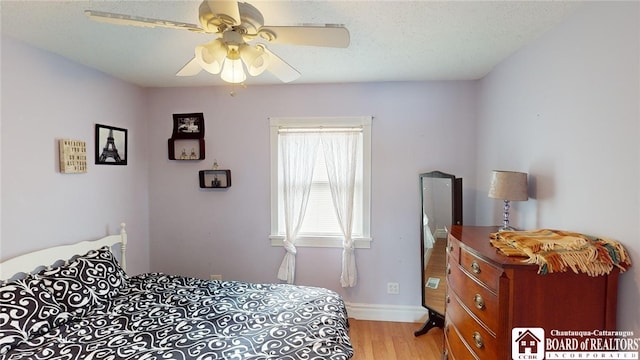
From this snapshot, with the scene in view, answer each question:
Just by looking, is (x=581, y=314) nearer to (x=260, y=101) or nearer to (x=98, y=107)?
(x=260, y=101)

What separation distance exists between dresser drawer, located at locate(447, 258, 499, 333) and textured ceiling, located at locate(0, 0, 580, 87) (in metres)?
1.48

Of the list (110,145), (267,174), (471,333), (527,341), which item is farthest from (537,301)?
(110,145)

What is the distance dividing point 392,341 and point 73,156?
3.12m

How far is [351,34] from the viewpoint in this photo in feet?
6.16

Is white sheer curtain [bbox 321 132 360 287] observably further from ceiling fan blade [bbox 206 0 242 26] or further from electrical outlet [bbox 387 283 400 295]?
ceiling fan blade [bbox 206 0 242 26]

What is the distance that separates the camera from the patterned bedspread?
4.90 feet

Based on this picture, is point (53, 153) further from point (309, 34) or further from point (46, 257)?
point (309, 34)

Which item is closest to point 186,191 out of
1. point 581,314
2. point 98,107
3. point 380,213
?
point 98,107

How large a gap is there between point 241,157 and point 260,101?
0.62 m

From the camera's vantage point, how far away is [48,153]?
2186mm

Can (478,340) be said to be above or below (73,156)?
below

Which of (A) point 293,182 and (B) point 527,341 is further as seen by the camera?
(A) point 293,182

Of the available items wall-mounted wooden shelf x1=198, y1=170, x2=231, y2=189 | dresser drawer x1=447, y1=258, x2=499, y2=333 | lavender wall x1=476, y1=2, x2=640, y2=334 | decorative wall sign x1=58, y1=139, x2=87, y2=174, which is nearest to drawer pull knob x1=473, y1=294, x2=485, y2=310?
dresser drawer x1=447, y1=258, x2=499, y2=333

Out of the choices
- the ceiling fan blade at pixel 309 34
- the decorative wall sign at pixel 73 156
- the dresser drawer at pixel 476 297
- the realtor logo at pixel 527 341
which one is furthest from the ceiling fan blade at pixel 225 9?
the decorative wall sign at pixel 73 156
